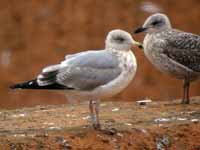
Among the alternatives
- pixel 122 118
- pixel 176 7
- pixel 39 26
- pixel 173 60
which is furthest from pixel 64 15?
pixel 122 118

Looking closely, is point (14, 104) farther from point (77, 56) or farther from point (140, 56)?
point (77, 56)

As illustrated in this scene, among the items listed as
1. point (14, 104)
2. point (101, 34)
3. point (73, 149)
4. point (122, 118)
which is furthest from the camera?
point (101, 34)

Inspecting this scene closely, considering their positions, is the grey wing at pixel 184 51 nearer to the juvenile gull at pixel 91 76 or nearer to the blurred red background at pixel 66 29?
the juvenile gull at pixel 91 76

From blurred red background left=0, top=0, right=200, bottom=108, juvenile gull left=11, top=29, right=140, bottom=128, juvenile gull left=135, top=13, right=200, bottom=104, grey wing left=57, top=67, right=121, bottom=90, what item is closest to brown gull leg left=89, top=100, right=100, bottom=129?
juvenile gull left=11, top=29, right=140, bottom=128

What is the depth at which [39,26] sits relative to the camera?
18.6m

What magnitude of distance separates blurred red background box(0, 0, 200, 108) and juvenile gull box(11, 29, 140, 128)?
28.4 feet

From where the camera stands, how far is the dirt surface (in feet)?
27.5

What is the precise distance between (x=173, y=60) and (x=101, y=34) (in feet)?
25.8

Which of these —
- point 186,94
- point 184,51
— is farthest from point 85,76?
point 184,51

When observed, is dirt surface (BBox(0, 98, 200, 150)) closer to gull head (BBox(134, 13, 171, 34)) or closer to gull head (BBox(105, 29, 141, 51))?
gull head (BBox(105, 29, 141, 51))

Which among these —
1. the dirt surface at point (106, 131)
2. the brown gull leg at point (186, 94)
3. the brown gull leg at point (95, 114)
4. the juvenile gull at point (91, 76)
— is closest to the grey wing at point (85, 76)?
the juvenile gull at point (91, 76)

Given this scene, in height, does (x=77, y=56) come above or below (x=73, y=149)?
above

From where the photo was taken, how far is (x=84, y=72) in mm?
8688

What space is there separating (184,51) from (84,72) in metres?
2.02
